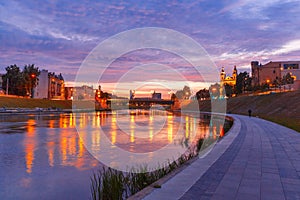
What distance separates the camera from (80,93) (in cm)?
16388

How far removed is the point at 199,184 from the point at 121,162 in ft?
21.2

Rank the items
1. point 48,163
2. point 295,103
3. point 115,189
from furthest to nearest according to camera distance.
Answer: point 295,103 → point 48,163 → point 115,189

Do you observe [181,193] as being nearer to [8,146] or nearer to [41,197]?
[41,197]

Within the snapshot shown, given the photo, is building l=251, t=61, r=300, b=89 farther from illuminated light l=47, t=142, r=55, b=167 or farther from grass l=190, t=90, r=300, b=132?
illuminated light l=47, t=142, r=55, b=167

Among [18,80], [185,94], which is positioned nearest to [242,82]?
[185,94]

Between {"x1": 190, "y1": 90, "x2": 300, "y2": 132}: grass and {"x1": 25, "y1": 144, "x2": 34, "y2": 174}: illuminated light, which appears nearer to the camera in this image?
{"x1": 25, "y1": 144, "x2": 34, "y2": 174}: illuminated light

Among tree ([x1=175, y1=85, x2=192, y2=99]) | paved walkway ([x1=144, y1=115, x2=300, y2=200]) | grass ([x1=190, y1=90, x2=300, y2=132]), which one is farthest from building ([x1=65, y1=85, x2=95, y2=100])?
paved walkway ([x1=144, y1=115, x2=300, y2=200])

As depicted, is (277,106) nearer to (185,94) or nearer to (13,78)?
(13,78)

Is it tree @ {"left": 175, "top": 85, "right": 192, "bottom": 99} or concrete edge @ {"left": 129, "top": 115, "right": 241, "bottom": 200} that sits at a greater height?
tree @ {"left": 175, "top": 85, "right": 192, "bottom": 99}

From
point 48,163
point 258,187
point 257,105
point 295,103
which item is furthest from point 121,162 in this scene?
point 257,105

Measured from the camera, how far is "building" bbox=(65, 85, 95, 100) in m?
156

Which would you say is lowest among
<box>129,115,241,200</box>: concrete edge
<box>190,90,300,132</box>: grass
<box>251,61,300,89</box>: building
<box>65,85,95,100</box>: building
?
<box>129,115,241,200</box>: concrete edge

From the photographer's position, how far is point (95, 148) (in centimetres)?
1600

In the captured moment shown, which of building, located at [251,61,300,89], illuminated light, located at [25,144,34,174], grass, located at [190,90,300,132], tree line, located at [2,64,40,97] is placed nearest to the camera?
illuminated light, located at [25,144,34,174]
